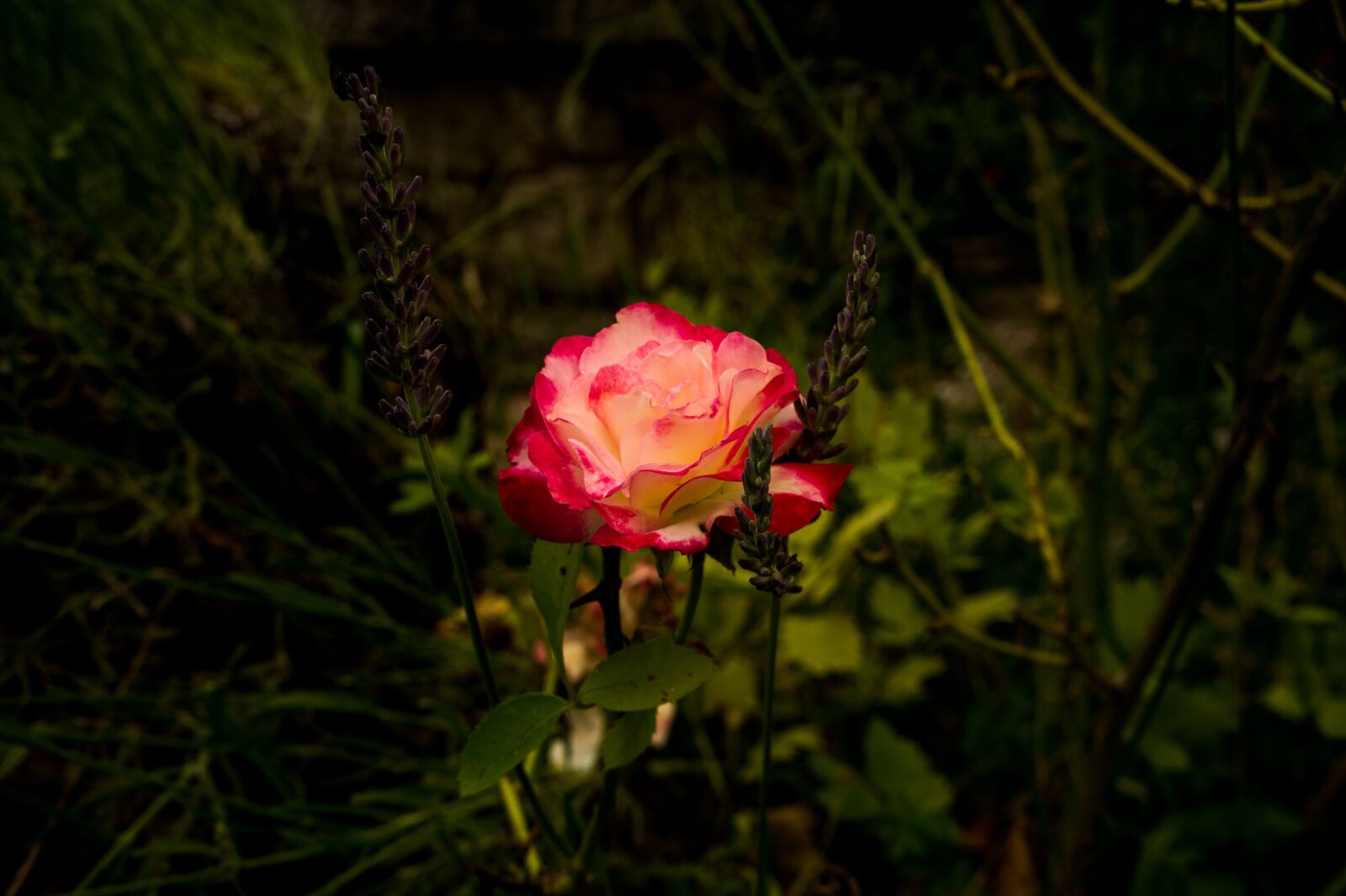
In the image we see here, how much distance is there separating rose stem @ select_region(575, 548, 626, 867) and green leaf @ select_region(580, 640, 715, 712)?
0.9 inches

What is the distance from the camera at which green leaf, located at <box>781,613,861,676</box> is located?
3.36ft

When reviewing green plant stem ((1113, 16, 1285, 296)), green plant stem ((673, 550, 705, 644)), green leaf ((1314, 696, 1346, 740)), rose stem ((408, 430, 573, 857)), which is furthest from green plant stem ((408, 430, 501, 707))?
green leaf ((1314, 696, 1346, 740))

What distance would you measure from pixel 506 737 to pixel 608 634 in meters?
0.08

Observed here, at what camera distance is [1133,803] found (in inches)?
44.4

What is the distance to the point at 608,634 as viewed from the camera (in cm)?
48

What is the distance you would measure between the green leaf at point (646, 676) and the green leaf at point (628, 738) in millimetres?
29

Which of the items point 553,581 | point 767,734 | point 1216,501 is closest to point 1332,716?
point 1216,501

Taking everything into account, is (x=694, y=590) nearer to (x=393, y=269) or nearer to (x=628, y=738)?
(x=628, y=738)

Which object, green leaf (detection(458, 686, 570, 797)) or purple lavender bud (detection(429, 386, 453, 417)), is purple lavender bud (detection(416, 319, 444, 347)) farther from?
green leaf (detection(458, 686, 570, 797))

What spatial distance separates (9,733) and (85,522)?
0.42m

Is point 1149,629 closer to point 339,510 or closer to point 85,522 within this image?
point 339,510

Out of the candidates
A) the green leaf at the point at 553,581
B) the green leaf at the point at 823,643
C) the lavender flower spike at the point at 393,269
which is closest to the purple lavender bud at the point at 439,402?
the lavender flower spike at the point at 393,269

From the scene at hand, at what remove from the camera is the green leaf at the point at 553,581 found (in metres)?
0.47

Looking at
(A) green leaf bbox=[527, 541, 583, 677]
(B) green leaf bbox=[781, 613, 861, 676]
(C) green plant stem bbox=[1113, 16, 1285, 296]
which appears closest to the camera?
(A) green leaf bbox=[527, 541, 583, 677]
